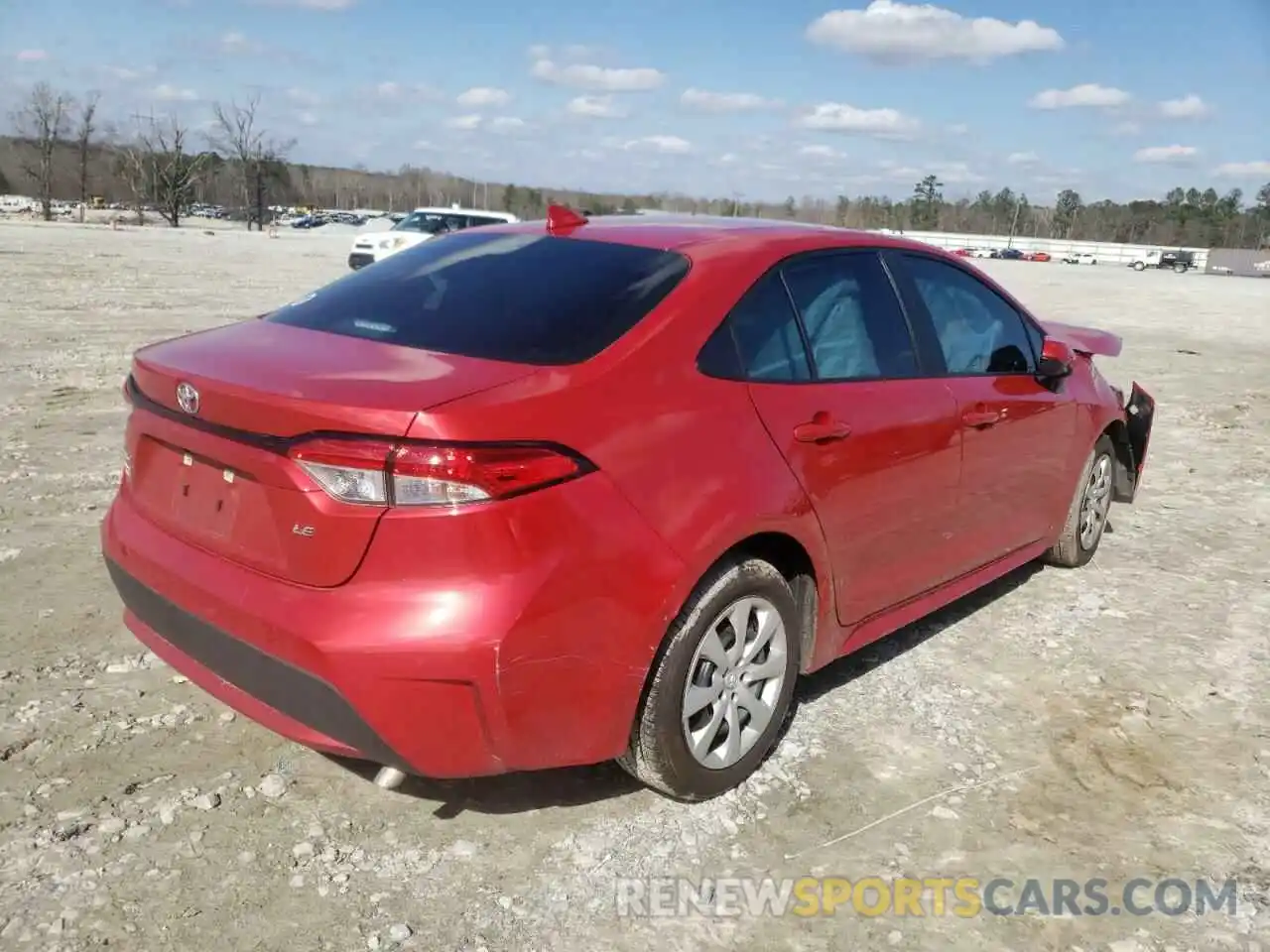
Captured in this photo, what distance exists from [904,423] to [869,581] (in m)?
0.55

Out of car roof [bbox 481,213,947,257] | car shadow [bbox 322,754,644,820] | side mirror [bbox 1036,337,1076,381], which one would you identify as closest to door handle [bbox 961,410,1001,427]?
side mirror [bbox 1036,337,1076,381]

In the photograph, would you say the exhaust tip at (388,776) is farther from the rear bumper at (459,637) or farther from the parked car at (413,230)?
the parked car at (413,230)

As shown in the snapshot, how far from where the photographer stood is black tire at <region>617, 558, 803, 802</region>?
2746mm

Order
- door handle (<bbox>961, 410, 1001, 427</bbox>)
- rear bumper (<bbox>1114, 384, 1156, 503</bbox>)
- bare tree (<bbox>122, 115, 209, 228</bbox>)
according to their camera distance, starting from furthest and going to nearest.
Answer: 1. bare tree (<bbox>122, 115, 209, 228</bbox>)
2. rear bumper (<bbox>1114, 384, 1156, 503</bbox>)
3. door handle (<bbox>961, 410, 1001, 427</bbox>)

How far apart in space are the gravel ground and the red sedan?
10.3 inches

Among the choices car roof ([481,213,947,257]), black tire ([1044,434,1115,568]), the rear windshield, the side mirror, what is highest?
car roof ([481,213,947,257])

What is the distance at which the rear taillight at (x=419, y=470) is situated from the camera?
229 cm

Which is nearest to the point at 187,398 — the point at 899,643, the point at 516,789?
the point at 516,789

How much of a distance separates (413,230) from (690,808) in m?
22.8

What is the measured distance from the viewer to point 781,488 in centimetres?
296

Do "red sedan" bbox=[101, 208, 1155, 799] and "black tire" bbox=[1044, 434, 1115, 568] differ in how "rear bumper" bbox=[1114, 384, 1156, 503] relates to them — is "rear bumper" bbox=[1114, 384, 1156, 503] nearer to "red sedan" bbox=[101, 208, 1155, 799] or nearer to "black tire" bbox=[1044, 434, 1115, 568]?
"black tire" bbox=[1044, 434, 1115, 568]

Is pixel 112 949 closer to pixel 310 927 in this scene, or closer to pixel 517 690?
pixel 310 927

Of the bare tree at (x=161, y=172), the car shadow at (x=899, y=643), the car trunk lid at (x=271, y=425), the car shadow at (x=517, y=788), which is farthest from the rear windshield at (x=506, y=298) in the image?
the bare tree at (x=161, y=172)

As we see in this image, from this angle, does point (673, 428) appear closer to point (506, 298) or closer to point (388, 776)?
point (506, 298)
